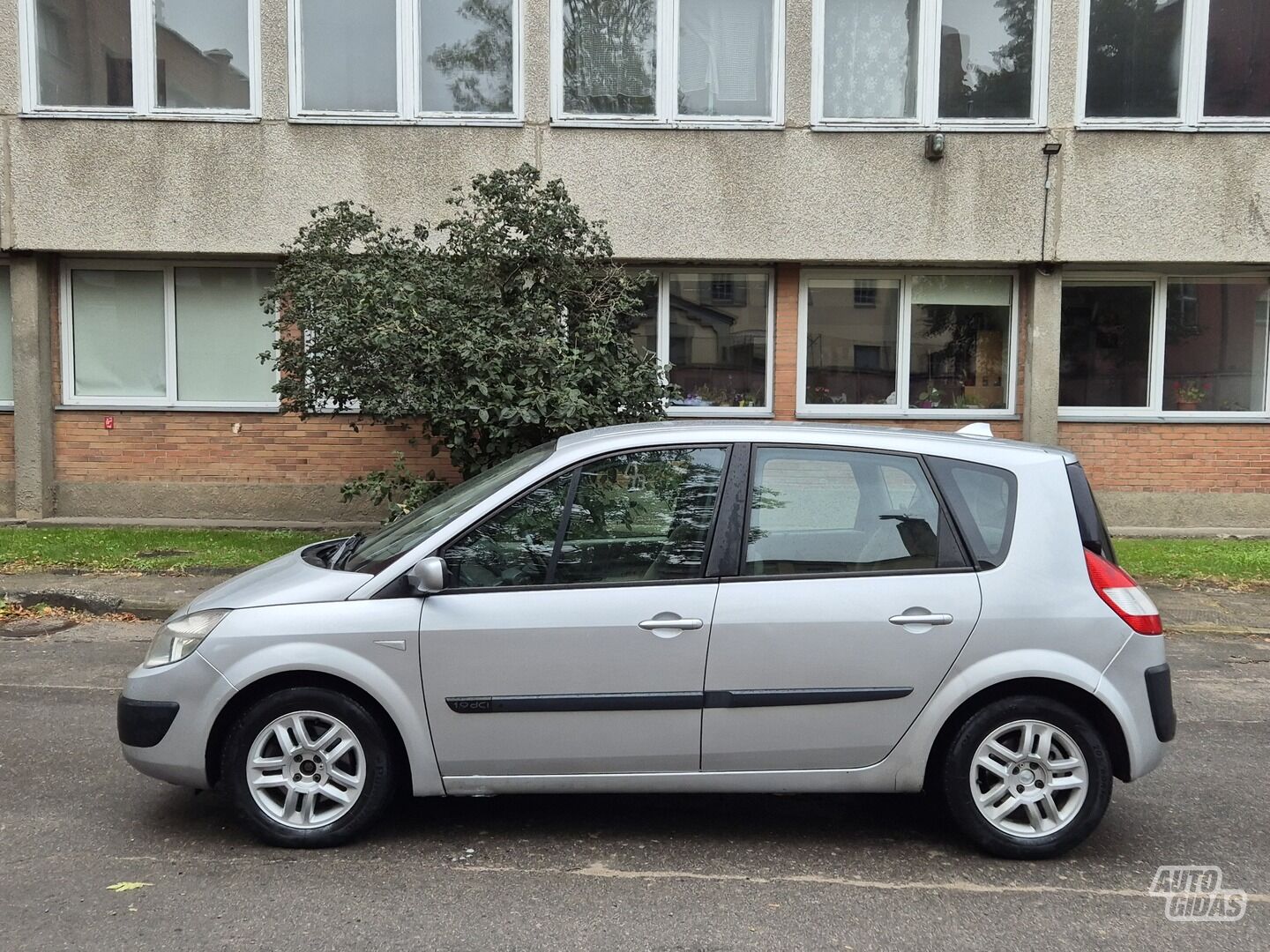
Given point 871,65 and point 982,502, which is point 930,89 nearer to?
point 871,65

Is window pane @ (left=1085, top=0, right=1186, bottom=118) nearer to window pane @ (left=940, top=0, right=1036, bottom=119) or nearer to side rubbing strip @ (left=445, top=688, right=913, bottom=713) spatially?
window pane @ (left=940, top=0, right=1036, bottom=119)

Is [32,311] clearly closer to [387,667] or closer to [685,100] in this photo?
[685,100]

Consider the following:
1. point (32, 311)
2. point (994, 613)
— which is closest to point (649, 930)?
point (994, 613)

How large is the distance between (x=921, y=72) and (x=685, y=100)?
2674 mm

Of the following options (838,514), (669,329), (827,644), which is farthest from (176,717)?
(669,329)

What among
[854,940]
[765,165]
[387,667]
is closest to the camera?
[854,940]

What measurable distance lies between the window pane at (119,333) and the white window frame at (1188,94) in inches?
428

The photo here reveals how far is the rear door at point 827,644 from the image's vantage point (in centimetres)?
411

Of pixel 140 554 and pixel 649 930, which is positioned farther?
pixel 140 554

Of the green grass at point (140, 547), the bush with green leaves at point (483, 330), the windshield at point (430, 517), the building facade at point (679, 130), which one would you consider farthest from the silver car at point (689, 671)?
the building facade at point (679, 130)

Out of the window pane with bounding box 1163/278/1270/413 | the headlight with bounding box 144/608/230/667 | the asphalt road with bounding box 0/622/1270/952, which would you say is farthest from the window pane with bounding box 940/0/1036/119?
the headlight with bounding box 144/608/230/667

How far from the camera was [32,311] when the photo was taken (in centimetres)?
1267

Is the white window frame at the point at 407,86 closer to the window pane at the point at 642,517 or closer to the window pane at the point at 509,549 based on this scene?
the window pane at the point at 642,517

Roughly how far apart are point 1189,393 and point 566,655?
37.5 ft
